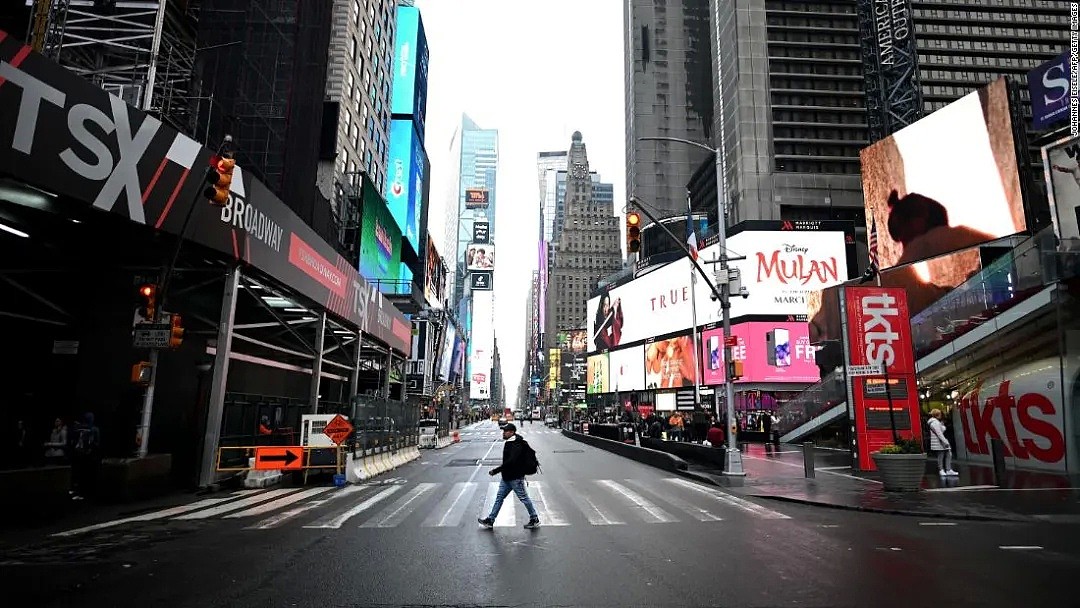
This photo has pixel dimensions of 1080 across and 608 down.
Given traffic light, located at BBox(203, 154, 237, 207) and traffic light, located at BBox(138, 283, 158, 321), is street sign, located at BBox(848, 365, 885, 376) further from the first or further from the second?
traffic light, located at BBox(138, 283, 158, 321)

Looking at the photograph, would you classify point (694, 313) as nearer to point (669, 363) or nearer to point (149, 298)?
point (149, 298)

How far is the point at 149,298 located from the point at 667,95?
129928 millimetres

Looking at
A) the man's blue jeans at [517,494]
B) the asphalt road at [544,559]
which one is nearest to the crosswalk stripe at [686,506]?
the asphalt road at [544,559]

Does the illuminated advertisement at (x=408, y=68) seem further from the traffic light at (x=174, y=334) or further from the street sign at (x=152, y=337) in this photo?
the traffic light at (x=174, y=334)

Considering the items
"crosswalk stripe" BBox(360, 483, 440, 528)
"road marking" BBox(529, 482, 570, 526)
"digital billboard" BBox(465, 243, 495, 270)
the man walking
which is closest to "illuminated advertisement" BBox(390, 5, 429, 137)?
"digital billboard" BBox(465, 243, 495, 270)

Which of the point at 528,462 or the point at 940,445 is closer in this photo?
the point at 528,462

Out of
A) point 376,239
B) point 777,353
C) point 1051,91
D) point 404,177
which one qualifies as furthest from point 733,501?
point 404,177

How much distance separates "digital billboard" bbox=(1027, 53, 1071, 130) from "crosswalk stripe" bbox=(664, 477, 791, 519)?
23.0 meters

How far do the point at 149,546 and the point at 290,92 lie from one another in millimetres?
27908

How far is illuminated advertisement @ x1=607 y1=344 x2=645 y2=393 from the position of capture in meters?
85.7

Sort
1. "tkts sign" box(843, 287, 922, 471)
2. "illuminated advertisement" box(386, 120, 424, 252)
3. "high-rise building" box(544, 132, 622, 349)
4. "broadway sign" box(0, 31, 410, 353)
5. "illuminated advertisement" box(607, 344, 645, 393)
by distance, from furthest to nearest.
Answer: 1. "high-rise building" box(544, 132, 622, 349)
2. "illuminated advertisement" box(607, 344, 645, 393)
3. "illuminated advertisement" box(386, 120, 424, 252)
4. "tkts sign" box(843, 287, 922, 471)
5. "broadway sign" box(0, 31, 410, 353)

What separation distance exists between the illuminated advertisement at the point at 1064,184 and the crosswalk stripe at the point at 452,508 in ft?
61.2

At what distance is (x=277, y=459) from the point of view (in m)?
15.9

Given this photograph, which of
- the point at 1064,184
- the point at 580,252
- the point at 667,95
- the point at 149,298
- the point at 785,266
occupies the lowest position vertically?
the point at 149,298
